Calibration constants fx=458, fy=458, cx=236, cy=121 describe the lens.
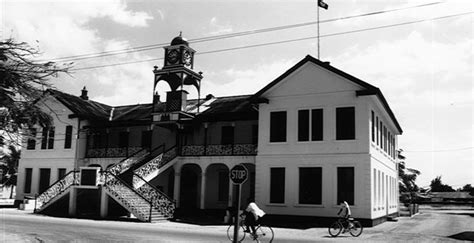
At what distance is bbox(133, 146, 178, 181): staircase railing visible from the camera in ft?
95.6

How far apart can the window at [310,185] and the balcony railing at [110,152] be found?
13670mm

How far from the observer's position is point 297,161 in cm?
2673

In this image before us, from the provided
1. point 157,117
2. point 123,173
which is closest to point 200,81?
point 157,117

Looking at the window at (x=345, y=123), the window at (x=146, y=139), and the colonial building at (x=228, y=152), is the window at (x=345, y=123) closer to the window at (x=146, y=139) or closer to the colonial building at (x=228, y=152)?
the colonial building at (x=228, y=152)

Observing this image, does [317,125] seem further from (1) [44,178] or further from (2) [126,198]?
(1) [44,178]

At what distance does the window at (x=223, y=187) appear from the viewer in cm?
3222

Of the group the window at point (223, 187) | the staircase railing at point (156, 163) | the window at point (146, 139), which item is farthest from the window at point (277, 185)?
the window at point (146, 139)

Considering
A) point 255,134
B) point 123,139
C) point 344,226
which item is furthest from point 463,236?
point 123,139

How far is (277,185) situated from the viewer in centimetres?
2712

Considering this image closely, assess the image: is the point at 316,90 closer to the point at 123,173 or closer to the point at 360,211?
the point at 360,211

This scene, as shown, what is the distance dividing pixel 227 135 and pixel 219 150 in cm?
239

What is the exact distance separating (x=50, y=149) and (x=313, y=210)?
23165mm

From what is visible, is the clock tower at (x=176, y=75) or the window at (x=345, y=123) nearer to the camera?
the window at (x=345, y=123)

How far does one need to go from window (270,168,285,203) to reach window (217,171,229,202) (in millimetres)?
5782
